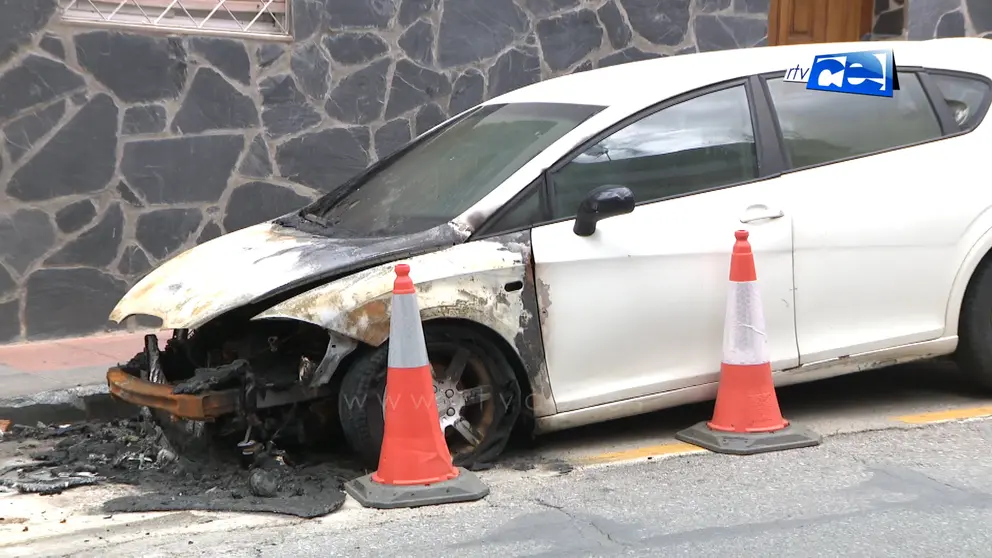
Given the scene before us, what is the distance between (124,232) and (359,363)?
3.67m

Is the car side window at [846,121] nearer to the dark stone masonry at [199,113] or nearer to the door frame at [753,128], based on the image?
the door frame at [753,128]

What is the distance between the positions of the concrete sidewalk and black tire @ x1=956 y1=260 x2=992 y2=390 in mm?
3915

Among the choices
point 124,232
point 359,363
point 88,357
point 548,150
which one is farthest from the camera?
point 124,232

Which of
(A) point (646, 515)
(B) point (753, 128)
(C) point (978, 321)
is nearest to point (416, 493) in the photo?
(A) point (646, 515)

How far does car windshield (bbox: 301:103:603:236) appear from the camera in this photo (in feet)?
17.2

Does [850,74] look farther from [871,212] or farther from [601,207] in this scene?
[601,207]

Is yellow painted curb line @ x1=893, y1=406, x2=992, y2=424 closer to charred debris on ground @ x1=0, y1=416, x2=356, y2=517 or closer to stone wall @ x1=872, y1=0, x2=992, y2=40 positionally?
charred debris on ground @ x1=0, y1=416, x2=356, y2=517

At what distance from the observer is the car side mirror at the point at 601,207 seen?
4.96 meters

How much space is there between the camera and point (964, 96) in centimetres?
593

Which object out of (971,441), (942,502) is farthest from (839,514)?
(971,441)

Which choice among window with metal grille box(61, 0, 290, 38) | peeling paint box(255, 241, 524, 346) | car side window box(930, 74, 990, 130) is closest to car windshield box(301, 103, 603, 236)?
peeling paint box(255, 241, 524, 346)

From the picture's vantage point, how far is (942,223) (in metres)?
5.66

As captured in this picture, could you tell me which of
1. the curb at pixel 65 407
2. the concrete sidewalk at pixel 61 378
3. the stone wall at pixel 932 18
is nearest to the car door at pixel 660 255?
the concrete sidewalk at pixel 61 378

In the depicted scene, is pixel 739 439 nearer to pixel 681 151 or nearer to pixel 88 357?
pixel 681 151
